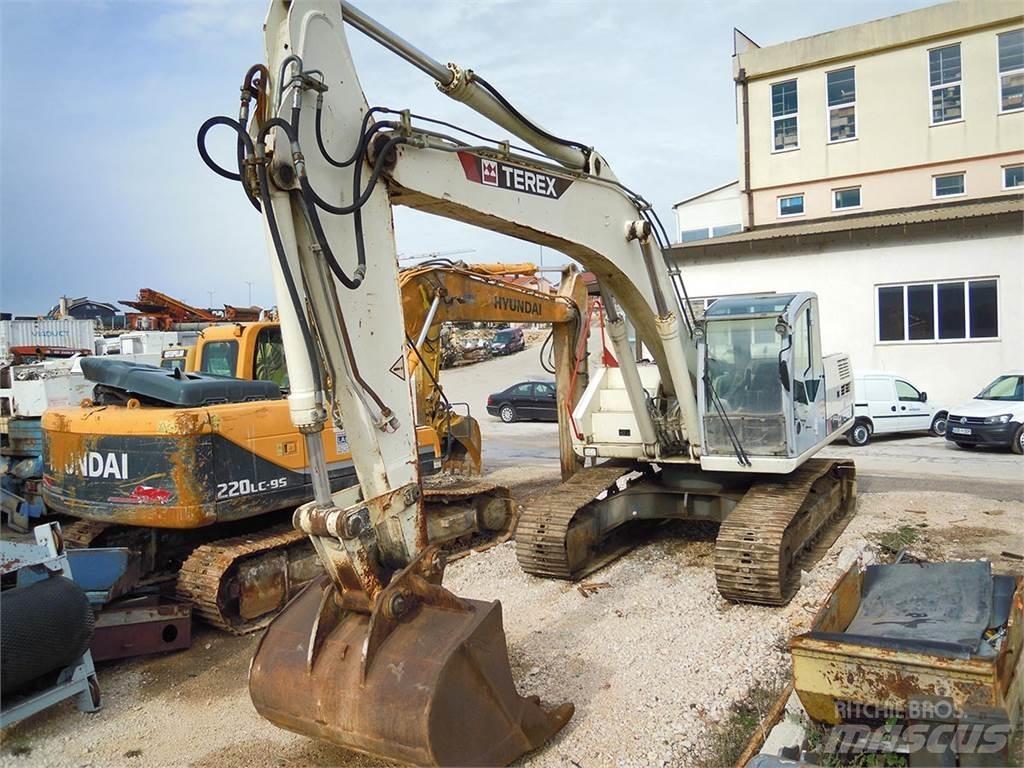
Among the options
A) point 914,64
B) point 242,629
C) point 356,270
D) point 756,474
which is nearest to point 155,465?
point 242,629

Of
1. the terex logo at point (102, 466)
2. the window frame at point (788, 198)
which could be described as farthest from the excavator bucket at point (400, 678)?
the window frame at point (788, 198)

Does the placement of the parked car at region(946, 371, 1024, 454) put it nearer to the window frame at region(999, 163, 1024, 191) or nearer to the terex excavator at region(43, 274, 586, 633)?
the window frame at region(999, 163, 1024, 191)

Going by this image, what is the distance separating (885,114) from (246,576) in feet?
64.9

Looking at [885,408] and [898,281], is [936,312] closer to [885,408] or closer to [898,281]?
[898,281]

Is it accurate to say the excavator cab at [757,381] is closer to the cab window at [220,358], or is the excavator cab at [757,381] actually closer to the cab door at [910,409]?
the cab window at [220,358]

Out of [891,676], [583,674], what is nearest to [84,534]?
[583,674]

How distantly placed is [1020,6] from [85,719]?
22.4m

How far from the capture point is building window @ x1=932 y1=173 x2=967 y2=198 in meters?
19.6

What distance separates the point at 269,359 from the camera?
27.4ft

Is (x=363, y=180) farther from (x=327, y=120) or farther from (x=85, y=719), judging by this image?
(x=85, y=719)

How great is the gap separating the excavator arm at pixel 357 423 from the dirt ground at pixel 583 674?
1.69ft

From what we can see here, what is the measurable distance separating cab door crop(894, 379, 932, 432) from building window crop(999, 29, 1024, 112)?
7.92 m

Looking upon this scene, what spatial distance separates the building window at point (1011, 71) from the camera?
18.6 m

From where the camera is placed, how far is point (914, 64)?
19625mm
